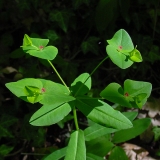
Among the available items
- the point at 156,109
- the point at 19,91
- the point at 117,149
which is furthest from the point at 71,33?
the point at 19,91

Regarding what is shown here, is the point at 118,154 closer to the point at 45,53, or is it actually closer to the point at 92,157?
the point at 92,157

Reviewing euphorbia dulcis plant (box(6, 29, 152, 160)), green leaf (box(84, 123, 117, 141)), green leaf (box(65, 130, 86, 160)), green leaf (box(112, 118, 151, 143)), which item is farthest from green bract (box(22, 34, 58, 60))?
green leaf (box(112, 118, 151, 143))

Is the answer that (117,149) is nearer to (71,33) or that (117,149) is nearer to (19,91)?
(19,91)

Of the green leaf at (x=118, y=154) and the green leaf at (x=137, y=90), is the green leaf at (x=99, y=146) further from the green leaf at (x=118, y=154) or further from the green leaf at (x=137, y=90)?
the green leaf at (x=137, y=90)

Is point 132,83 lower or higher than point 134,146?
higher

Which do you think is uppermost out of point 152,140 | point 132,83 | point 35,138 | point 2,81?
point 132,83

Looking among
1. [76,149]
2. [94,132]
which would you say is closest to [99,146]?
[94,132]
